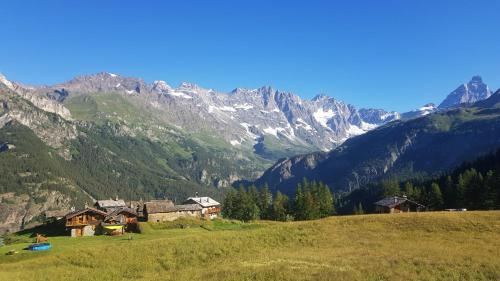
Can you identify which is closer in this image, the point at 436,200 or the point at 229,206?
the point at 436,200

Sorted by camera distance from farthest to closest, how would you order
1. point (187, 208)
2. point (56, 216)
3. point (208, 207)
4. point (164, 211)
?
point (208, 207) < point (187, 208) < point (164, 211) < point (56, 216)

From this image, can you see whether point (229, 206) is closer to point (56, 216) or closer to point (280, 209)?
point (280, 209)

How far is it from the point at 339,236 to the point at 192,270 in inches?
963

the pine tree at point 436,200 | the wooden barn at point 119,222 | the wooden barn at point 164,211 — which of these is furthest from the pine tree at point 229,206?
the pine tree at point 436,200

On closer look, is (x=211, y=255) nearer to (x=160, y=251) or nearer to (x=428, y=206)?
(x=160, y=251)

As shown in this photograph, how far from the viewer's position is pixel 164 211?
407 feet

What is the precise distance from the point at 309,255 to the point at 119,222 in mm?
63931

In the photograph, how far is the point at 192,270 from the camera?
155 feet

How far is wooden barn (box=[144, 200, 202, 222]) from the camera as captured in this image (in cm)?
12138

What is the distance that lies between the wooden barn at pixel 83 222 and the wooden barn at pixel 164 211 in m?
21.7

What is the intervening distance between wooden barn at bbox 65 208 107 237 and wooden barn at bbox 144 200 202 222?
71.1 ft

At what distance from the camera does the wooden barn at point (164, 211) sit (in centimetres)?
12138

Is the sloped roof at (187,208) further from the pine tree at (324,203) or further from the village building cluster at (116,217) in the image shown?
the pine tree at (324,203)

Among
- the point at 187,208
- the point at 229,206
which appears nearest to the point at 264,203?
the point at 229,206
